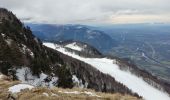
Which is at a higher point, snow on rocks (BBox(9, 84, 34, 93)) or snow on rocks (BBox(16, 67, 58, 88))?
snow on rocks (BBox(9, 84, 34, 93))

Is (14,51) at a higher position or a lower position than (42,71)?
higher

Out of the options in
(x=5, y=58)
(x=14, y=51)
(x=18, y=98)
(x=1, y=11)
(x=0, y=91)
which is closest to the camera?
(x=18, y=98)

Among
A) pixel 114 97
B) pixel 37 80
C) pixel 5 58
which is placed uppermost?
pixel 114 97

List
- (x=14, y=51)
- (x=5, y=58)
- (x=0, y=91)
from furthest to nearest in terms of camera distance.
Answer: (x=14, y=51), (x=5, y=58), (x=0, y=91)

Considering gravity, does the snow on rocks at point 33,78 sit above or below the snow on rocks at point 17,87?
below

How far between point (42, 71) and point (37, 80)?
722cm

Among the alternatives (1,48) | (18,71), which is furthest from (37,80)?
(1,48)

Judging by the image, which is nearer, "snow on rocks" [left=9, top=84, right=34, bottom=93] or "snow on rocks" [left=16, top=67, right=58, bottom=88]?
→ "snow on rocks" [left=9, top=84, right=34, bottom=93]

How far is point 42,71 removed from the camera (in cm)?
11638

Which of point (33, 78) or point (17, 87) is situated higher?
point (17, 87)

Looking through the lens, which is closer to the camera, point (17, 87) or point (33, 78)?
point (17, 87)

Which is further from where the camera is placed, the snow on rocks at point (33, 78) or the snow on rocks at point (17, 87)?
the snow on rocks at point (33, 78)

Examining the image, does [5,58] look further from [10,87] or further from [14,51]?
[10,87]

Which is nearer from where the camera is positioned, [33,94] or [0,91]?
[33,94]
